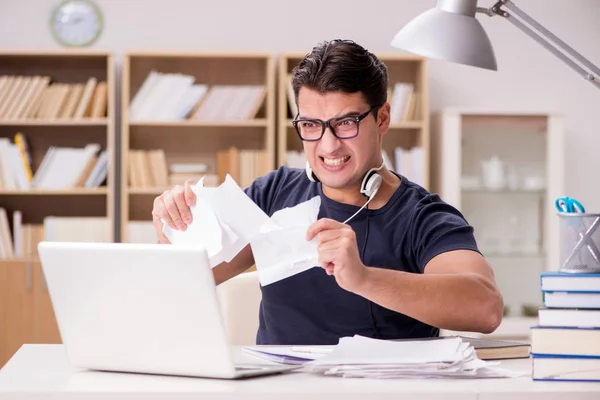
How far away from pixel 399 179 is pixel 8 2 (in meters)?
3.66

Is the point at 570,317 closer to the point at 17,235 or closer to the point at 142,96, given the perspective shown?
the point at 142,96

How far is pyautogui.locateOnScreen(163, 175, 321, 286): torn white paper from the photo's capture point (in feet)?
5.30

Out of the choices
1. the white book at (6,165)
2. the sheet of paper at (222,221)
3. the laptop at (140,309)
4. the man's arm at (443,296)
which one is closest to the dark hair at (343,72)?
the sheet of paper at (222,221)

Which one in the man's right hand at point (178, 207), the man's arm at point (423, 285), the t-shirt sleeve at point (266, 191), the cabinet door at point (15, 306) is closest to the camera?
the man's arm at point (423, 285)

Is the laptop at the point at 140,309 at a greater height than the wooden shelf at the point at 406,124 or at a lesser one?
greater

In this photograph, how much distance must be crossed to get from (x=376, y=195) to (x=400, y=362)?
738mm

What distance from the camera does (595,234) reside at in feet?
4.60

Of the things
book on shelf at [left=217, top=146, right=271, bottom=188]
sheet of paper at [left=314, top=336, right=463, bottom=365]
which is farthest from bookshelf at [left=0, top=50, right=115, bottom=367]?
sheet of paper at [left=314, top=336, right=463, bottom=365]

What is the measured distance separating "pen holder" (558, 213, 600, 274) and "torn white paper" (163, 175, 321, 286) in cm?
43

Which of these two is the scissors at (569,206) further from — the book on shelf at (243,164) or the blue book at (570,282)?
the book on shelf at (243,164)

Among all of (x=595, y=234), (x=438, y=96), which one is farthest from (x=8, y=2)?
(x=595, y=234)

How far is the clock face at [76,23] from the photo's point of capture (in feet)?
16.6

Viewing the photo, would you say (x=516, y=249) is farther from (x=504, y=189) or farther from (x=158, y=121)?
(x=158, y=121)

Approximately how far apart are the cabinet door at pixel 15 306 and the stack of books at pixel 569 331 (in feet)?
12.3
